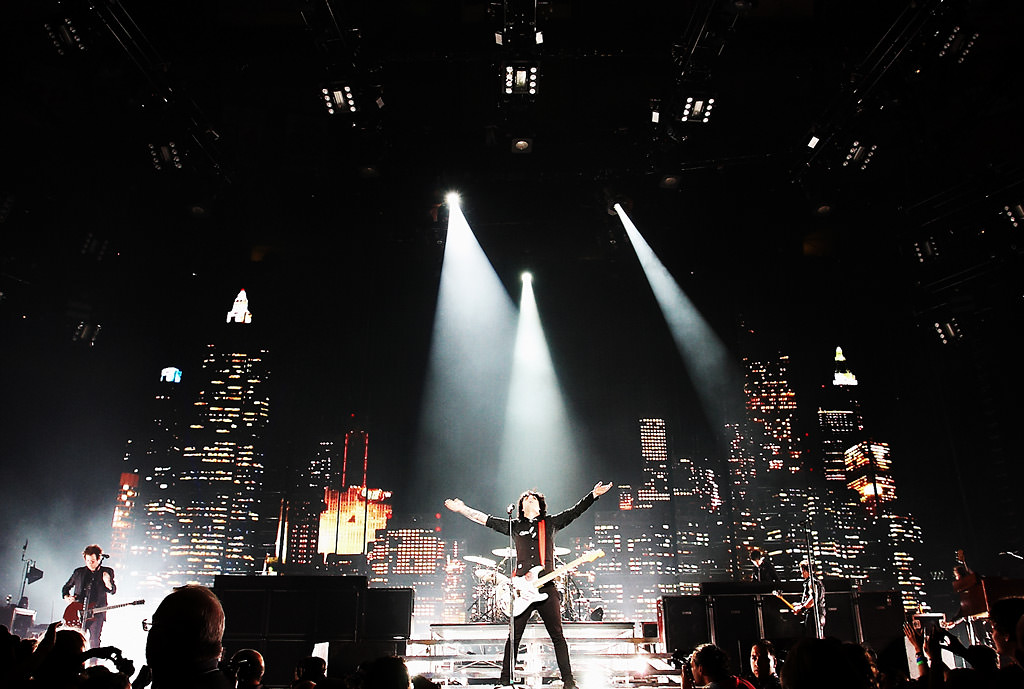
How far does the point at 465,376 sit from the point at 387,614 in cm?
683

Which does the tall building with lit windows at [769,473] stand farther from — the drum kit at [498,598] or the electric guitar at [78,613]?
the electric guitar at [78,613]

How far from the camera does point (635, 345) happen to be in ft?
42.1

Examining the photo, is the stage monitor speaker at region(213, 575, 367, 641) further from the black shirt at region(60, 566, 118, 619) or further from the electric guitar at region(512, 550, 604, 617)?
the black shirt at region(60, 566, 118, 619)

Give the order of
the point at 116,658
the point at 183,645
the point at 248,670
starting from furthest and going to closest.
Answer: the point at 248,670 < the point at 116,658 < the point at 183,645

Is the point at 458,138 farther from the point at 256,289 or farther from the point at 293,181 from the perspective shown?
the point at 256,289

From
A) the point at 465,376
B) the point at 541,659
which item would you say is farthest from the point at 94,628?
the point at 465,376

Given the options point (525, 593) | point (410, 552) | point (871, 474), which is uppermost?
point (871, 474)

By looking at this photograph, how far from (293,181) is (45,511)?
5.81 metres

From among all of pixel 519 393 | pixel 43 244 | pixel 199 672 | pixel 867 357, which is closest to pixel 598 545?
pixel 519 393

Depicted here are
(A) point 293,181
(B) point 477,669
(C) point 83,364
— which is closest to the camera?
(B) point 477,669

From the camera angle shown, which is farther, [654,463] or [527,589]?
[654,463]

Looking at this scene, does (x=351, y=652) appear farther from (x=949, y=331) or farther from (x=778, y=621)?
(x=949, y=331)

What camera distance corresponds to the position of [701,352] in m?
12.8

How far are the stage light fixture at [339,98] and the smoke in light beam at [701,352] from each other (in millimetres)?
6288
